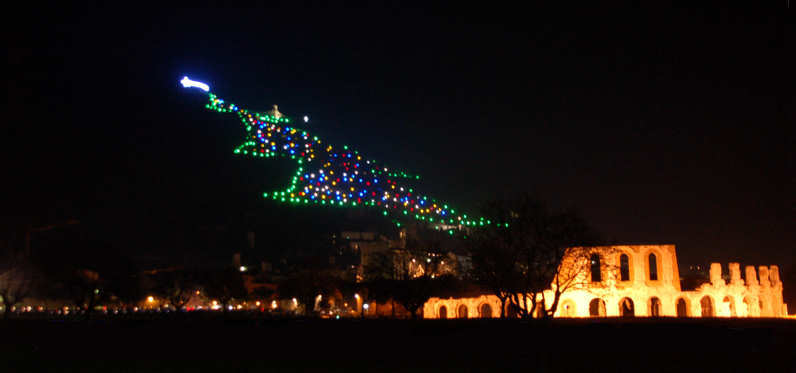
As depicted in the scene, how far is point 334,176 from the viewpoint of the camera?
113 m

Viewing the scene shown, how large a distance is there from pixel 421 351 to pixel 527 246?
12.5 meters

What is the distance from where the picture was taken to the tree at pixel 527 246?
27891 millimetres

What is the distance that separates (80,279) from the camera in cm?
4016

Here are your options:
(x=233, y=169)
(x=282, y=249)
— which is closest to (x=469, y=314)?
(x=282, y=249)

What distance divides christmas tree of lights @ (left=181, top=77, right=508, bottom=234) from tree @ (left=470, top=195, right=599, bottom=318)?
7108 centimetres

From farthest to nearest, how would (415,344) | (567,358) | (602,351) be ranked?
(415,344)
(602,351)
(567,358)

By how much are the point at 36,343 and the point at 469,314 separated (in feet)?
107

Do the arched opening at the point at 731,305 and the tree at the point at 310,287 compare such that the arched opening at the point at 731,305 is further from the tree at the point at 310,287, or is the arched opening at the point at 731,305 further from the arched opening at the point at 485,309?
the tree at the point at 310,287

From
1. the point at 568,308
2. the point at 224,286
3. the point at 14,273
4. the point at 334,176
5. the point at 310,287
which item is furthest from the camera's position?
the point at 334,176

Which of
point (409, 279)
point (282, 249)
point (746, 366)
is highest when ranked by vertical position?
point (282, 249)

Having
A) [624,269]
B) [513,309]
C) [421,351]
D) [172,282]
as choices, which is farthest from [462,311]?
[421,351]

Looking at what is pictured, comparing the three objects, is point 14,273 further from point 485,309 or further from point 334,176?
point 334,176

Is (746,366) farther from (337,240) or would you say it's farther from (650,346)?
(337,240)

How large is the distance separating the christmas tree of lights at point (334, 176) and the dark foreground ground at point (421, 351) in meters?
76.4
